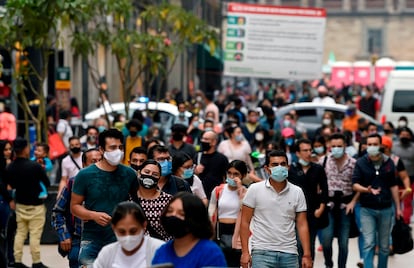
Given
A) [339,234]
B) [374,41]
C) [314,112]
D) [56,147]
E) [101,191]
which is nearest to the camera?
[101,191]

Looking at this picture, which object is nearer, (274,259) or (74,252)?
(274,259)

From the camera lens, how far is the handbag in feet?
66.6

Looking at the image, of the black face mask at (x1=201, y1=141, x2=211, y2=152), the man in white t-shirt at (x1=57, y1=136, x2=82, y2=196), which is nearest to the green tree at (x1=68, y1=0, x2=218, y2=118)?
the man in white t-shirt at (x1=57, y1=136, x2=82, y2=196)

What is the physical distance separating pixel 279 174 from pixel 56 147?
10.9 metres

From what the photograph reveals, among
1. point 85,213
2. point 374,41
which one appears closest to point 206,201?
point 85,213

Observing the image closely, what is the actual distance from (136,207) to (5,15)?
1117cm

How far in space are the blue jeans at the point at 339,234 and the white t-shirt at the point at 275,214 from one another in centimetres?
349

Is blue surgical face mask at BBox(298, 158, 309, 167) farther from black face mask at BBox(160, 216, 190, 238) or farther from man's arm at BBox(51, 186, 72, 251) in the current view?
black face mask at BBox(160, 216, 190, 238)

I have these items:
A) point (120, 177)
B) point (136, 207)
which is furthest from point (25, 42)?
point (136, 207)

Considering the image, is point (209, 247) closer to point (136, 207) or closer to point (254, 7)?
point (136, 207)

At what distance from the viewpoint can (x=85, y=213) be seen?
934 cm

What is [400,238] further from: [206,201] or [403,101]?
[403,101]

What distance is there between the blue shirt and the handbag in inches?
533

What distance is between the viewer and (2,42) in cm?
1794
